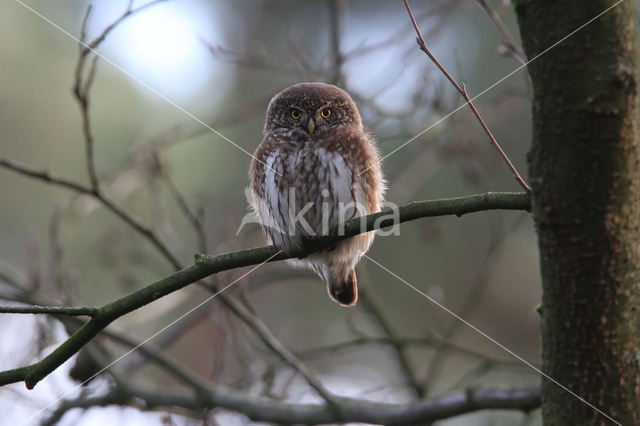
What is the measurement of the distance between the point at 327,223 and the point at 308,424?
1251 mm

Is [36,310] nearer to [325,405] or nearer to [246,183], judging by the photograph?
[325,405]

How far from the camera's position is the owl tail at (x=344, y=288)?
12.9 ft

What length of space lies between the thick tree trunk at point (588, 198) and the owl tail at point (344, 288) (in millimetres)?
2041

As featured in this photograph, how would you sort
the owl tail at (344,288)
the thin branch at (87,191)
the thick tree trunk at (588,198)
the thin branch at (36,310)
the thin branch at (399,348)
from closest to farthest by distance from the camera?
the thick tree trunk at (588,198) → the thin branch at (36,310) → the thin branch at (87,191) → the owl tail at (344,288) → the thin branch at (399,348)

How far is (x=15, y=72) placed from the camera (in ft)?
27.1

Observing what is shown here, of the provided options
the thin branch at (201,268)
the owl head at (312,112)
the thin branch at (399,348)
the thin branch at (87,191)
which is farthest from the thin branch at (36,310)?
the thin branch at (399,348)

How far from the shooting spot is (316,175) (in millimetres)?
3336

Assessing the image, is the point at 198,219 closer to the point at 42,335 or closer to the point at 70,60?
the point at 42,335

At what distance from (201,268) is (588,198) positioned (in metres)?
1.29

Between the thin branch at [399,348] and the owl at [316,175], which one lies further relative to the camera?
the thin branch at [399,348]

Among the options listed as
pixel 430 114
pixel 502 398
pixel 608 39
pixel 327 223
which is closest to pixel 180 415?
pixel 327 223

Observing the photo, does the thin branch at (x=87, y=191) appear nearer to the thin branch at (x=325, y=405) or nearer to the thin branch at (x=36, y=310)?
the thin branch at (x=325, y=405)

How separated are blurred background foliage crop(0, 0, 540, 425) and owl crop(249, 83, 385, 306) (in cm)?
67

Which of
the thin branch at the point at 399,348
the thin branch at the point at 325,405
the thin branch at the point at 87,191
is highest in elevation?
the thin branch at the point at 87,191
